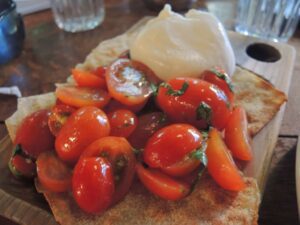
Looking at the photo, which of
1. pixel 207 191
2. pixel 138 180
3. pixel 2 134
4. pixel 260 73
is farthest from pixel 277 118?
pixel 2 134

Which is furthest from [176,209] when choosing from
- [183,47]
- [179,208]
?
[183,47]

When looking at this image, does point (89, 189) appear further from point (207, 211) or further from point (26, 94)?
point (26, 94)

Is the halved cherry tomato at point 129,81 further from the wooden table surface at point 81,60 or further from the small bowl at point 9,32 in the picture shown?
the small bowl at point 9,32

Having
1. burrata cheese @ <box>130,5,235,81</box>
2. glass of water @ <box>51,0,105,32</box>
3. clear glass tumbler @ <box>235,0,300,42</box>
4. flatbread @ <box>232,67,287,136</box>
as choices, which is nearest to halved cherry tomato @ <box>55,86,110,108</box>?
burrata cheese @ <box>130,5,235,81</box>

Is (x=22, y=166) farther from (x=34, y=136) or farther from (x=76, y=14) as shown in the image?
(x=76, y=14)

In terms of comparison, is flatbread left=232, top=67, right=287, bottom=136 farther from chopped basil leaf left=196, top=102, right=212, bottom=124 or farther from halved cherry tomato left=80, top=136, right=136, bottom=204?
halved cherry tomato left=80, top=136, right=136, bottom=204
